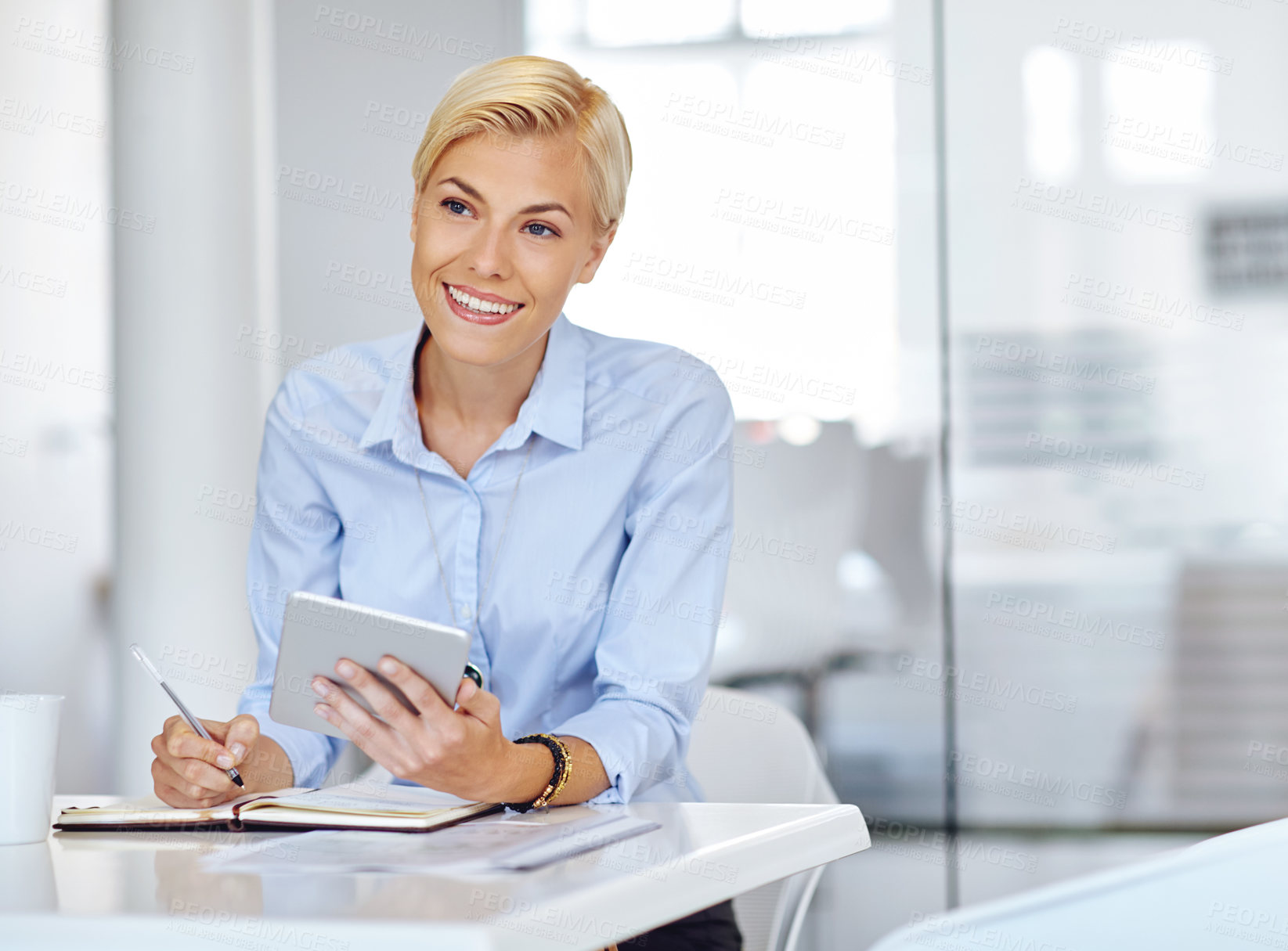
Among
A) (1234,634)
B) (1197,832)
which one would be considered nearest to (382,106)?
(1234,634)

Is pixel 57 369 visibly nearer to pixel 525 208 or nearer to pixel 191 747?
pixel 525 208

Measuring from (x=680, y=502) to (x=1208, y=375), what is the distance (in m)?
1.92

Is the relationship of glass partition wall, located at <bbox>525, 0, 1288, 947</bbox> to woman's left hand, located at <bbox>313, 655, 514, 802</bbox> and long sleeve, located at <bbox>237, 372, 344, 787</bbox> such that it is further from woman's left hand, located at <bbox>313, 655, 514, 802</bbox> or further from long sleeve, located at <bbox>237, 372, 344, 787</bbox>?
woman's left hand, located at <bbox>313, 655, 514, 802</bbox>

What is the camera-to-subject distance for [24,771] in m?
1.00

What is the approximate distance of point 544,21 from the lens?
3.10 meters

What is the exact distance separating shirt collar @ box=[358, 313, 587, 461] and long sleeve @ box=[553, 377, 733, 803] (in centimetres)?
11

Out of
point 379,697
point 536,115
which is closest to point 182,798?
point 379,697

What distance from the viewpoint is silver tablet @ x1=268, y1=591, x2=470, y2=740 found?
36.4 inches

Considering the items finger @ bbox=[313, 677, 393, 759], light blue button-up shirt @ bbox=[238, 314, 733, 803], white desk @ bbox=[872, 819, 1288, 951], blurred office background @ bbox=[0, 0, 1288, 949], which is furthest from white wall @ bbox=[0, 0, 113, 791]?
white desk @ bbox=[872, 819, 1288, 951]

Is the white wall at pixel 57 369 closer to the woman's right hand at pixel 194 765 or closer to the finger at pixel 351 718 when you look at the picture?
Result: the woman's right hand at pixel 194 765

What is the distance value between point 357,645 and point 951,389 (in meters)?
2.21

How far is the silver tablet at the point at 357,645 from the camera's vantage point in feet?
3.04

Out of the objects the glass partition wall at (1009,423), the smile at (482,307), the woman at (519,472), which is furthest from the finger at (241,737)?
the glass partition wall at (1009,423)

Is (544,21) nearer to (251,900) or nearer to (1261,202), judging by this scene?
(1261,202)
